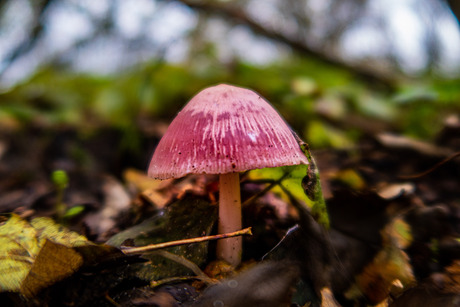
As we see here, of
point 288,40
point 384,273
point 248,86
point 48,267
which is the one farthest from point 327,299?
point 288,40

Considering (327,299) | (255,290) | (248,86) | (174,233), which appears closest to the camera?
(255,290)

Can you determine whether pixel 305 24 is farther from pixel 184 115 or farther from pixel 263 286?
pixel 263 286

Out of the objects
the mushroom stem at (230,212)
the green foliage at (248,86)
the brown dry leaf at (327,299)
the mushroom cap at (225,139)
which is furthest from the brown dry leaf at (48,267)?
the green foliage at (248,86)

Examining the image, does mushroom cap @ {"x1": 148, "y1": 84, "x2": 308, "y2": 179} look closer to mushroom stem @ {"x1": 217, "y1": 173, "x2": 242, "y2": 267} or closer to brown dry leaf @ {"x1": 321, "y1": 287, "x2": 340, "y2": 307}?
mushroom stem @ {"x1": 217, "y1": 173, "x2": 242, "y2": 267}

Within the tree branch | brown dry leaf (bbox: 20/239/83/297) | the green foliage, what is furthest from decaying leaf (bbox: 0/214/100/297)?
the tree branch

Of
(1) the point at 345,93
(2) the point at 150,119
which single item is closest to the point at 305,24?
(1) the point at 345,93

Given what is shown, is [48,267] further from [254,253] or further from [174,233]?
[254,253]
